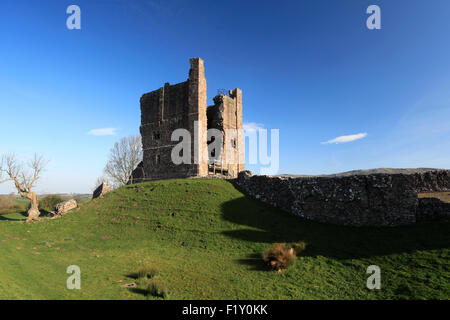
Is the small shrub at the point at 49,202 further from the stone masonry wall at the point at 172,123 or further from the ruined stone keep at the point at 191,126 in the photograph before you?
the stone masonry wall at the point at 172,123

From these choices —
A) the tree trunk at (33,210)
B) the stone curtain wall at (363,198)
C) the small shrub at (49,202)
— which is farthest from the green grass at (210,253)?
the small shrub at (49,202)

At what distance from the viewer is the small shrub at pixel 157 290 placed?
8.02 m

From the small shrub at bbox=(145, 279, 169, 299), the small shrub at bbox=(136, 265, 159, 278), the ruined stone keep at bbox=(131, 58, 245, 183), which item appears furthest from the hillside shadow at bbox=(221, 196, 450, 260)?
the ruined stone keep at bbox=(131, 58, 245, 183)

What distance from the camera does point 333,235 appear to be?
13.0 m

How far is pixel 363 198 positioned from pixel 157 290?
482 inches

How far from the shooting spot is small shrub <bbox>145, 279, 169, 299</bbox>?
8.02m

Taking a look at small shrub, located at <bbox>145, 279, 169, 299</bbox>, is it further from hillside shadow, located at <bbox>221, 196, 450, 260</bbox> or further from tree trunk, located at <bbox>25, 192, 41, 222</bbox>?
tree trunk, located at <bbox>25, 192, 41, 222</bbox>

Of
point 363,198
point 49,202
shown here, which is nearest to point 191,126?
point 363,198

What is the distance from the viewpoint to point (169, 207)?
754 inches

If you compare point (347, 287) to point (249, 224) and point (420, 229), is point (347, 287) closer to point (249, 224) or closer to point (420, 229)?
point (420, 229)

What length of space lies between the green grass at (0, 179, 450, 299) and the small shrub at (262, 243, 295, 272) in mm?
313

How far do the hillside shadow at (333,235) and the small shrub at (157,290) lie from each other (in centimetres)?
449
